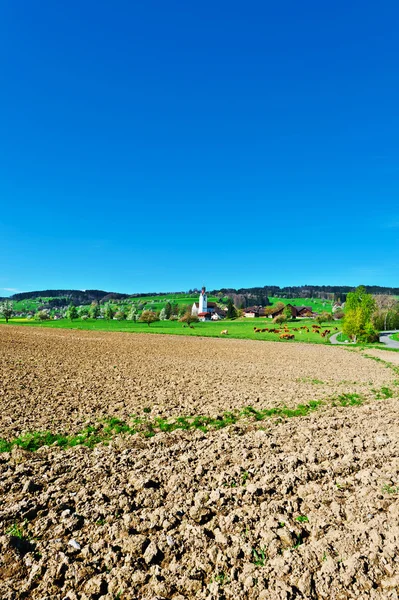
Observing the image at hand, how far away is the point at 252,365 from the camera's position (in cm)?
2934

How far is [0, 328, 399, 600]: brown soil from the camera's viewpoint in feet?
15.8

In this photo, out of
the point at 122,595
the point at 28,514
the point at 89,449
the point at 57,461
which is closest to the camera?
the point at 122,595

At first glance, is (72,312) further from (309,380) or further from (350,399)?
(350,399)

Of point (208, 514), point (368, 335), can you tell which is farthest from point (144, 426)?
point (368, 335)

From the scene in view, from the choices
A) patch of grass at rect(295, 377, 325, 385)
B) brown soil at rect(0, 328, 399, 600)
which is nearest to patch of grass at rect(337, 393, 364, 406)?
patch of grass at rect(295, 377, 325, 385)

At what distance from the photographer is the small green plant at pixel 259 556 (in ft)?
16.9

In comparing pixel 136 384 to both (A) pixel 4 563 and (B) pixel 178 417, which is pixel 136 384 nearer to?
(B) pixel 178 417

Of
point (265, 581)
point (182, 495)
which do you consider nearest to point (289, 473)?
point (182, 495)

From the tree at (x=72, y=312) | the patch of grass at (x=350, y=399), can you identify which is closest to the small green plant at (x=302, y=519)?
the patch of grass at (x=350, y=399)

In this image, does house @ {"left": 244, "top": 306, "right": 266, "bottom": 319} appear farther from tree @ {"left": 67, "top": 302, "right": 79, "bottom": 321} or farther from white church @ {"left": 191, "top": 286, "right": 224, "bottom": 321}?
tree @ {"left": 67, "top": 302, "right": 79, "bottom": 321}

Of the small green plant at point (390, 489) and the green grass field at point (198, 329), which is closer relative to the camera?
the small green plant at point (390, 489)

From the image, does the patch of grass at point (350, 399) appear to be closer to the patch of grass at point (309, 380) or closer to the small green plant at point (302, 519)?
the patch of grass at point (309, 380)

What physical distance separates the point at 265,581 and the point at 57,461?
20.9ft

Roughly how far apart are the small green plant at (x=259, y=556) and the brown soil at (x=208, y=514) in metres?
0.02
